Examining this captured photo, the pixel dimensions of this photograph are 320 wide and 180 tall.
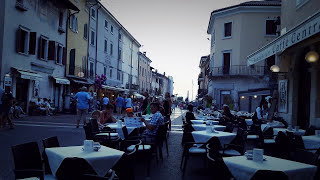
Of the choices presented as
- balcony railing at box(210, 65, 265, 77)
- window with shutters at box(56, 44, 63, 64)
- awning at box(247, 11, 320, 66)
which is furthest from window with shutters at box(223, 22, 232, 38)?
awning at box(247, 11, 320, 66)

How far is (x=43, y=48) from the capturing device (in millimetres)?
22250

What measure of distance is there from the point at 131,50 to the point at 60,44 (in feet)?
79.5

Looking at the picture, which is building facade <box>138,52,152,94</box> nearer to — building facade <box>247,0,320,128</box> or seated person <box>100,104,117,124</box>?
building facade <box>247,0,320,128</box>

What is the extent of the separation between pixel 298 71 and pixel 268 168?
1003 centimetres

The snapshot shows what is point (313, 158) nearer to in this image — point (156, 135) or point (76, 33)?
point (156, 135)

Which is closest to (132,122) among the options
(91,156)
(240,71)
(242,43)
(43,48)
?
(91,156)

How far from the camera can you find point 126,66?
45.9 m

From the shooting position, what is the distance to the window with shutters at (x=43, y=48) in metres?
21.4

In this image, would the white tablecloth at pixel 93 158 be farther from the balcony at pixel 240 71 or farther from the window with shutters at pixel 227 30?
the window with shutters at pixel 227 30

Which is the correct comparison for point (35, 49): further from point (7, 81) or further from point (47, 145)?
point (47, 145)

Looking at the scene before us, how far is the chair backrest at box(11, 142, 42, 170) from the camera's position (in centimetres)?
387

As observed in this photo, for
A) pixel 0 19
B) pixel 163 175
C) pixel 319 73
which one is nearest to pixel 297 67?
pixel 319 73

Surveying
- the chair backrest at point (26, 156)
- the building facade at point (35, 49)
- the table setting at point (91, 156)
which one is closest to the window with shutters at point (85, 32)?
the building facade at point (35, 49)

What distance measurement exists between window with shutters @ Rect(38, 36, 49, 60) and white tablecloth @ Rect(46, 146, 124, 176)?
1878 centimetres
